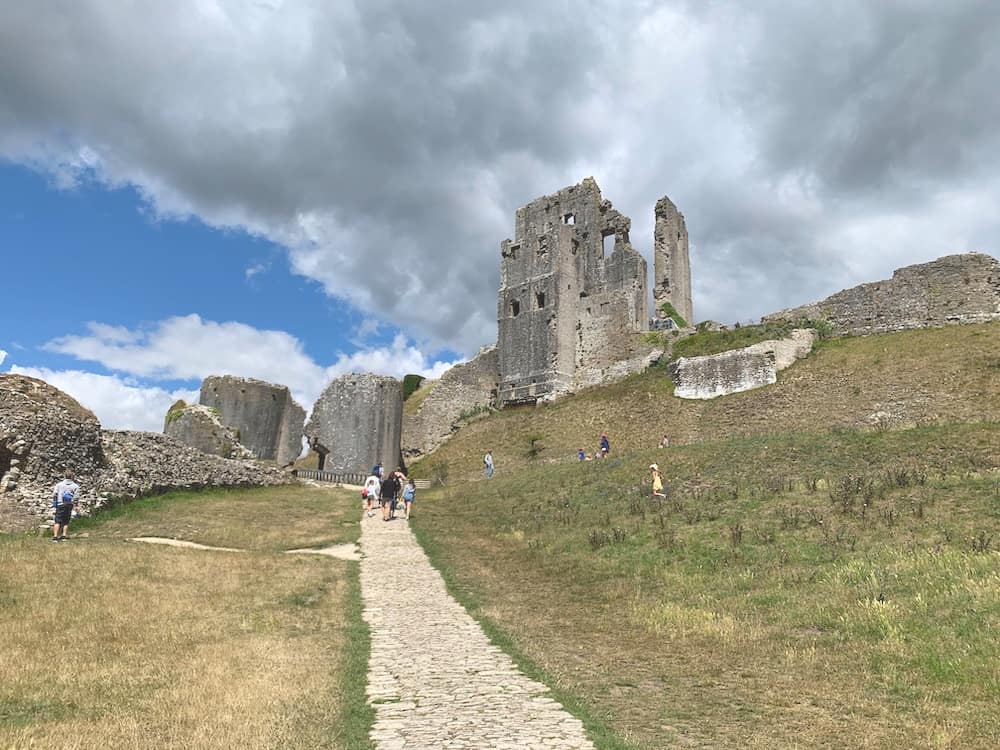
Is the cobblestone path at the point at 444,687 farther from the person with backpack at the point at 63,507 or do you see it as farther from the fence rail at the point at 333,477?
the fence rail at the point at 333,477

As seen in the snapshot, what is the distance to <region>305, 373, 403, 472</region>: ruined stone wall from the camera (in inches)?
1304

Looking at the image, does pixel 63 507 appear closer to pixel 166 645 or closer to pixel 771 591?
pixel 166 645

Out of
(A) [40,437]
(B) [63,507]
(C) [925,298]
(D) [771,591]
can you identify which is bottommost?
(D) [771,591]

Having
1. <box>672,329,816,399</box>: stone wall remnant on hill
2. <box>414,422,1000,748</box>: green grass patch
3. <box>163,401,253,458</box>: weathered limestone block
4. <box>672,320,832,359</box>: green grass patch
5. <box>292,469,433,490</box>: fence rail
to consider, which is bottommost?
<box>414,422,1000,748</box>: green grass patch

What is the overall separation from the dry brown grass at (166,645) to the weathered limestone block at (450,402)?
26815 millimetres

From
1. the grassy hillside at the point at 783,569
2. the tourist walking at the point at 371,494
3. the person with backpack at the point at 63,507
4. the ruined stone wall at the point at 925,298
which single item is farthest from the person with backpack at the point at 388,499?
the ruined stone wall at the point at 925,298

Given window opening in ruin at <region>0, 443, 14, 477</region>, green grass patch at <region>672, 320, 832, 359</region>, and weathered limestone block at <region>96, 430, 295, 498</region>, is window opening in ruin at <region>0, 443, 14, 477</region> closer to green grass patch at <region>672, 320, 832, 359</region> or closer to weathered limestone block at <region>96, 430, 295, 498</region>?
weathered limestone block at <region>96, 430, 295, 498</region>

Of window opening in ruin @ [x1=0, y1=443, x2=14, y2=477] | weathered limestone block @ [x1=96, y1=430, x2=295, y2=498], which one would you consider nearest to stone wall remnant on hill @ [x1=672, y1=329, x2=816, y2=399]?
weathered limestone block @ [x1=96, y1=430, x2=295, y2=498]

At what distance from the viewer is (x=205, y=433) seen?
29000mm

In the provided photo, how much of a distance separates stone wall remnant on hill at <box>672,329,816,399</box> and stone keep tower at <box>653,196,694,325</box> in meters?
12.3

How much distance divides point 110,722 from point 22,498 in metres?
15.1

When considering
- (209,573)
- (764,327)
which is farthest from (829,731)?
(764,327)

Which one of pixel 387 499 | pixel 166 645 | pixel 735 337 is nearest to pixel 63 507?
pixel 387 499

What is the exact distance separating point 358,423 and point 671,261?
77.3ft
